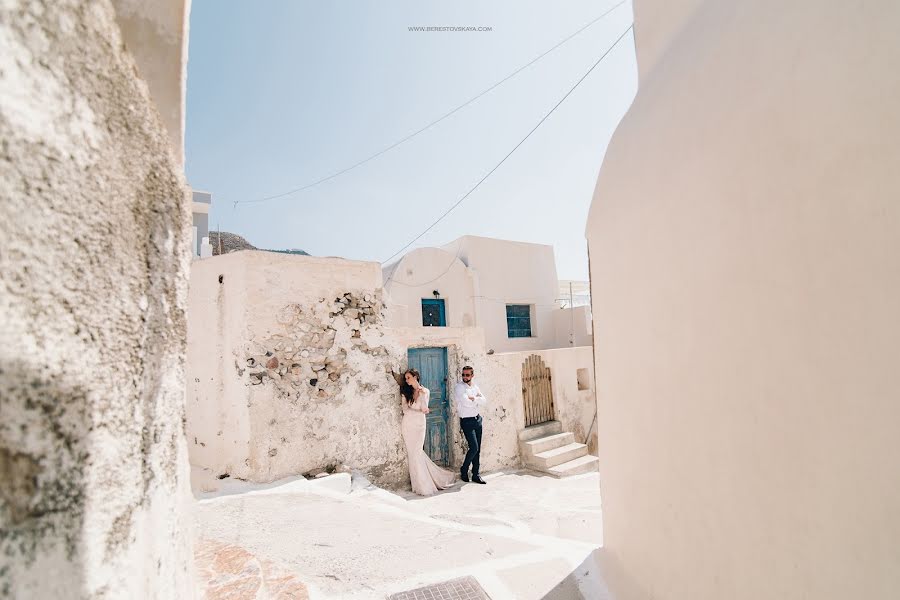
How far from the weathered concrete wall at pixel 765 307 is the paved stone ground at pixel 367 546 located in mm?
759

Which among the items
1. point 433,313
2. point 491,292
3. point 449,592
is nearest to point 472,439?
point 449,592

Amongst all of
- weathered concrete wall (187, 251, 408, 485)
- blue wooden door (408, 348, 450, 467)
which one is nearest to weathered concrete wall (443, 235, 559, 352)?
blue wooden door (408, 348, 450, 467)

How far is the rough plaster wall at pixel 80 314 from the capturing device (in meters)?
0.65

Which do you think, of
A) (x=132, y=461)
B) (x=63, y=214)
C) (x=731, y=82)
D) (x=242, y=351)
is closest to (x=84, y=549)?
(x=132, y=461)

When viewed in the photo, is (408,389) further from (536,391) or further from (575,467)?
(536,391)

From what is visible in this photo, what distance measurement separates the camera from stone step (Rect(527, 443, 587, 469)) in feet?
26.8

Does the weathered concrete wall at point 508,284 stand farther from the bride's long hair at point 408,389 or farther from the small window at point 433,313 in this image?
the bride's long hair at point 408,389

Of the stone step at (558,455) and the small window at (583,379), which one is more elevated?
the small window at (583,379)

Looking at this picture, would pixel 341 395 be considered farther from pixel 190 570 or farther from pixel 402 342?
pixel 190 570

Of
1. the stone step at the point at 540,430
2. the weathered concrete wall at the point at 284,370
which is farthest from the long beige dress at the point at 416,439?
the stone step at the point at 540,430

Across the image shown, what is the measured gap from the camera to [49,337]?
2.32 ft

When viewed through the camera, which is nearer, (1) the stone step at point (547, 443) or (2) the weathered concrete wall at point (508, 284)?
(1) the stone step at point (547, 443)

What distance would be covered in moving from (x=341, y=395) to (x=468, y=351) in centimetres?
277

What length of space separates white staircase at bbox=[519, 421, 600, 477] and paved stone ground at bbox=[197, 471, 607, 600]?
2627mm
